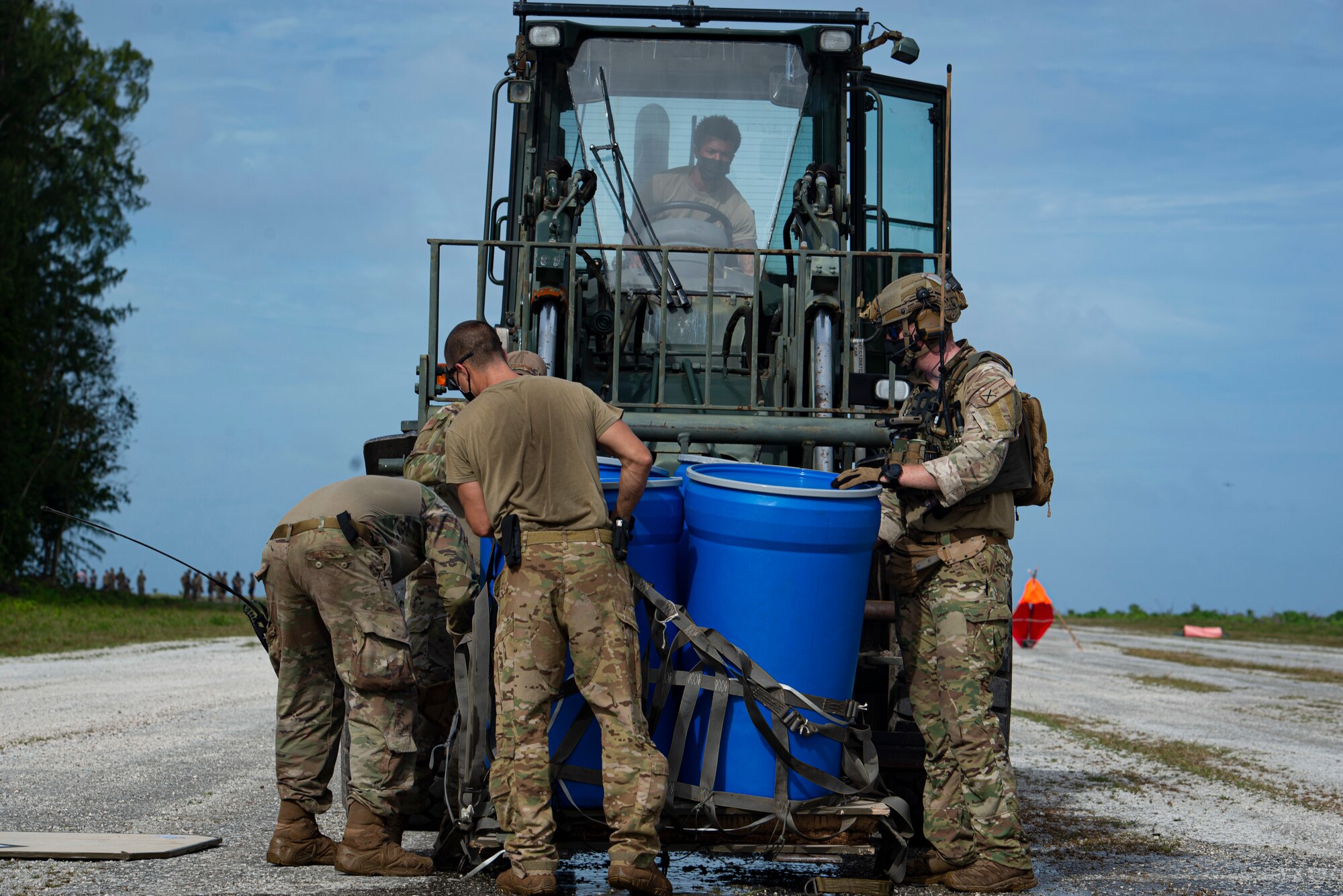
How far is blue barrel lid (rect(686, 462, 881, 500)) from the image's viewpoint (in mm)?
4145

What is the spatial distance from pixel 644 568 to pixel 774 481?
1.90 feet

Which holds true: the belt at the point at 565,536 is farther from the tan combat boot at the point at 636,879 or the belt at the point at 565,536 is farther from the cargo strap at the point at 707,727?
the tan combat boot at the point at 636,879

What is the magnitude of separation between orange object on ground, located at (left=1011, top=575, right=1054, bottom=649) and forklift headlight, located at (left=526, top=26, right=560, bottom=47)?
19384 mm

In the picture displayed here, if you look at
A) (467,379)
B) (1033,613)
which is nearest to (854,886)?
(467,379)

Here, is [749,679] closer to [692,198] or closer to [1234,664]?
[692,198]

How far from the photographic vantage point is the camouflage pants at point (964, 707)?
4.55 m

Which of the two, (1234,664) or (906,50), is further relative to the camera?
(1234,664)

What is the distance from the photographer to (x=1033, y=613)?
2475 cm

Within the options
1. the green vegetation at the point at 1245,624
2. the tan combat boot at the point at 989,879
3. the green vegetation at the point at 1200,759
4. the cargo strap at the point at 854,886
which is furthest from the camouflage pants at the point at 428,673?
the green vegetation at the point at 1245,624

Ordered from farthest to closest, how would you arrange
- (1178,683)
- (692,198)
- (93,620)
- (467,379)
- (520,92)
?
1. (93,620)
2. (1178,683)
3. (692,198)
4. (520,92)
5. (467,379)

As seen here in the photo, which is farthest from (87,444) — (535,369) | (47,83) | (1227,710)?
(535,369)

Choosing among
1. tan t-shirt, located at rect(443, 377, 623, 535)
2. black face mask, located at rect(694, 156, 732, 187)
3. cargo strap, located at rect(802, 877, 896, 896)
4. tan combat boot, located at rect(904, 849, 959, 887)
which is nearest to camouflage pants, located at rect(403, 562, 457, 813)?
tan t-shirt, located at rect(443, 377, 623, 535)

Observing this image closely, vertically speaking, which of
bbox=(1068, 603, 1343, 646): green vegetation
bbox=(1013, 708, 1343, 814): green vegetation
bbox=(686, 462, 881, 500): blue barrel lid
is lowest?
bbox=(1068, 603, 1343, 646): green vegetation

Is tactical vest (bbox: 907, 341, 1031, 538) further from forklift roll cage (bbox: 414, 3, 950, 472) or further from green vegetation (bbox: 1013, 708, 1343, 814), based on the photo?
green vegetation (bbox: 1013, 708, 1343, 814)
